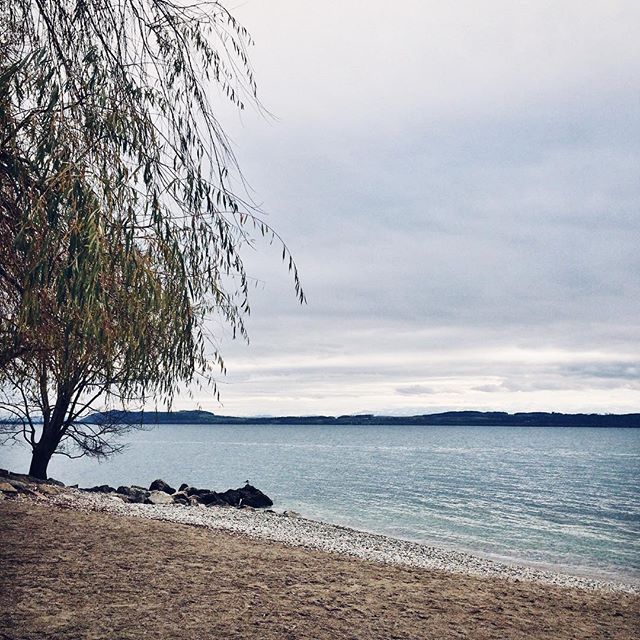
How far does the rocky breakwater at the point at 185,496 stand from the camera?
24763 mm

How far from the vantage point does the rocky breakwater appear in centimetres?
2476

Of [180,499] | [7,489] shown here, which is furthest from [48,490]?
[180,499]

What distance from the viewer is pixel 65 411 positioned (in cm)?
2220

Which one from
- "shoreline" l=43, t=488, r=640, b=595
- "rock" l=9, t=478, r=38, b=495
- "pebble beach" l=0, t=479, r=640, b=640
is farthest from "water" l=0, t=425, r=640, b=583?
"rock" l=9, t=478, r=38, b=495

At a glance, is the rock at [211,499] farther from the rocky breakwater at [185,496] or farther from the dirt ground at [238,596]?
the dirt ground at [238,596]

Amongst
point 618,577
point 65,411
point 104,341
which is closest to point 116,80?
point 104,341

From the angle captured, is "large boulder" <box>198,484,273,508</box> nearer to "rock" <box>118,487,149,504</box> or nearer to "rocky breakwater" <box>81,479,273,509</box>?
"rocky breakwater" <box>81,479,273,509</box>

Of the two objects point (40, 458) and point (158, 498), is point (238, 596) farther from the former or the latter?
point (158, 498)

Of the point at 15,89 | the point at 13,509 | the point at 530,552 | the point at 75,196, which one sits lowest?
the point at 530,552

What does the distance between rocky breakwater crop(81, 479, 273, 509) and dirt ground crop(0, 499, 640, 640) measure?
12.5 m

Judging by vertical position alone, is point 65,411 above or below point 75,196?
below

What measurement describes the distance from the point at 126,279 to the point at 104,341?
0.74 meters

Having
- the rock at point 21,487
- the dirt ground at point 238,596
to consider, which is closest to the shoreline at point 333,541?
the rock at point 21,487

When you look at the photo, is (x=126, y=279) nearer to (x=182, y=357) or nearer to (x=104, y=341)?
(x=104, y=341)
